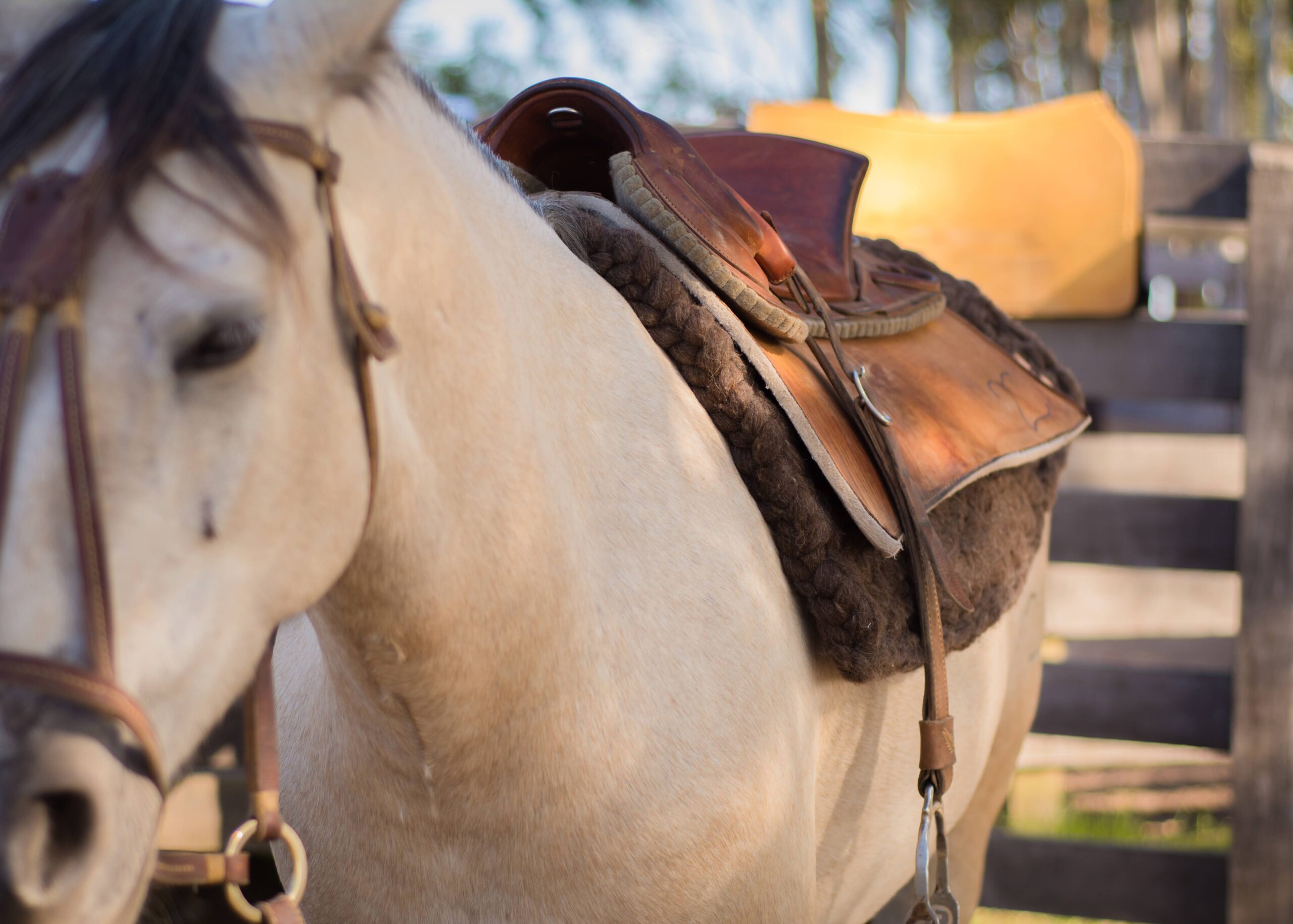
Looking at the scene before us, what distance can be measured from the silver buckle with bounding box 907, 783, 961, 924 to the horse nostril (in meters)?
1.04

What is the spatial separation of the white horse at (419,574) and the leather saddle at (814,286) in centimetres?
16

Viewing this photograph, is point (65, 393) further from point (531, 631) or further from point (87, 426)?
point (531, 631)

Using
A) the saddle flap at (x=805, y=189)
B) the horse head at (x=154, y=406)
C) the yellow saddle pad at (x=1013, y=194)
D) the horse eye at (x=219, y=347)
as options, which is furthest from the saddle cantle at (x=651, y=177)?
the yellow saddle pad at (x=1013, y=194)

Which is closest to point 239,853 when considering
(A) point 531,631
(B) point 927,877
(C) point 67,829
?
(C) point 67,829

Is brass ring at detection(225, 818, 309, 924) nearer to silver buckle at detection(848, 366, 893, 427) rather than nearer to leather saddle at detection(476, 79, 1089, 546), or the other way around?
leather saddle at detection(476, 79, 1089, 546)

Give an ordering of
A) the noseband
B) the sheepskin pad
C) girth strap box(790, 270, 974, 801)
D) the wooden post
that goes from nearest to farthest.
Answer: the noseband
the sheepskin pad
girth strap box(790, 270, 974, 801)
the wooden post

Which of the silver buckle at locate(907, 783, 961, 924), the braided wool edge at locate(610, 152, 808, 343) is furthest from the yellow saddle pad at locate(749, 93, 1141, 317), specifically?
the silver buckle at locate(907, 783, 961, 924)

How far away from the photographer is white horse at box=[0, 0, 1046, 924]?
2.17 feet

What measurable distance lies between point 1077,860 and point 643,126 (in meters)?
2.42

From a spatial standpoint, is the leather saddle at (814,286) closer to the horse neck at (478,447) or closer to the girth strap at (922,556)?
the girth strap at (922,556)

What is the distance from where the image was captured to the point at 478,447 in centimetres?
93

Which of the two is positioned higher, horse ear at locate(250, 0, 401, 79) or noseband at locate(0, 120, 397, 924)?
horse ear at locate(250, 0, 401, 79)

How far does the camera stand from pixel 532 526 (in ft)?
3.22

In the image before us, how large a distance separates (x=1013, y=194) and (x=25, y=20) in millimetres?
2392
